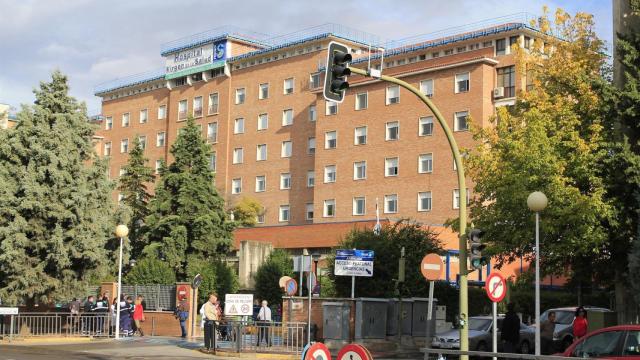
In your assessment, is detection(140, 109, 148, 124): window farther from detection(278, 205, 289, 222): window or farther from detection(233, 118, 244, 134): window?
detection(278, 205, 289, 222): window

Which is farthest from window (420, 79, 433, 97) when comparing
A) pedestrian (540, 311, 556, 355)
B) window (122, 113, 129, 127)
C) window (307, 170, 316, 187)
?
window (122, 113, 129, 127)

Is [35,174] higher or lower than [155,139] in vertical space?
lower

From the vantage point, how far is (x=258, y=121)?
78.6 meters

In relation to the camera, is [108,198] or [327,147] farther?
[327,147]

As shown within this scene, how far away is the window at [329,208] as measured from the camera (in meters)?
69.8

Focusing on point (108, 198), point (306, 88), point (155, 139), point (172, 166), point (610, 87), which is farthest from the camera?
point (155, 139)

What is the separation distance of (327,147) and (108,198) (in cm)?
3524

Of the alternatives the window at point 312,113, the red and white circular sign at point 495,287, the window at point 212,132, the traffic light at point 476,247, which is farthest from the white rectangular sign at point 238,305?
the window at point 212,132

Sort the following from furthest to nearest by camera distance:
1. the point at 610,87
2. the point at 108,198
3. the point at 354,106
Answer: the point at 354,106 → the point at 108,198 → the point at 610,87

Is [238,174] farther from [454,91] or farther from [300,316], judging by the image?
[300,316]

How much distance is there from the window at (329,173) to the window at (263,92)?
36.0 ft

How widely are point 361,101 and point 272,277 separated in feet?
79.7

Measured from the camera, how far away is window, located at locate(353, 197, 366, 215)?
6769 centimetres

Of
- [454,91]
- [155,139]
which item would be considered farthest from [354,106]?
[155,139]
